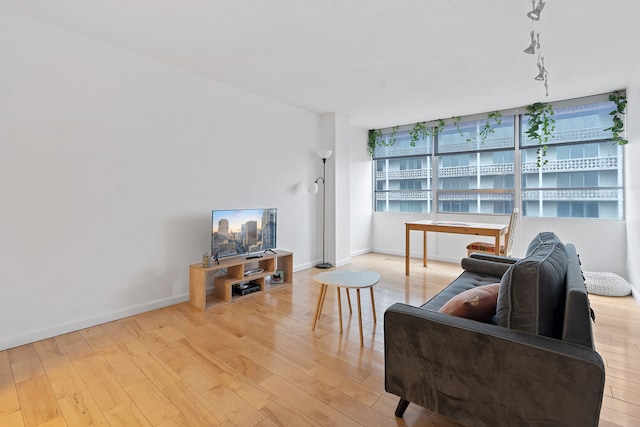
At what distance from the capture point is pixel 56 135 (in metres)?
2.54

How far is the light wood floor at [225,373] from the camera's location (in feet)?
5.41

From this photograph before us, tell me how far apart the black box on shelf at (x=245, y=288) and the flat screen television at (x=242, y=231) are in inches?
15.0

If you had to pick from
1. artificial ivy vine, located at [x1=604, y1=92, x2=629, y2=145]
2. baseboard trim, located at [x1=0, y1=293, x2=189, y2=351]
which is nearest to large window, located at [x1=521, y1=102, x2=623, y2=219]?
artificial ivy vine, located at [x1=604, y1=92, x2=629, y2=145]

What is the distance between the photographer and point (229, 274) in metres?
3.68

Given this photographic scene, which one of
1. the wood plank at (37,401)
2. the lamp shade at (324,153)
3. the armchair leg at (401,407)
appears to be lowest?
the wood plank at (37,401)

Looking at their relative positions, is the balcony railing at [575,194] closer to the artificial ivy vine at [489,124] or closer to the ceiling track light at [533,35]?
the artificial ivy vine at [489,124]

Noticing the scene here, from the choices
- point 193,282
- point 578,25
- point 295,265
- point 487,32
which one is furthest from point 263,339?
point 578,25

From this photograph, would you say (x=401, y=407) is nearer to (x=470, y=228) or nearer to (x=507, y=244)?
(x=470, y=228)

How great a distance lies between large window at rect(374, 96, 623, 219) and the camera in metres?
4.22

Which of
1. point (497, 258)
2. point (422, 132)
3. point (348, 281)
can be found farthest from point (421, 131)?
point (348, 281)

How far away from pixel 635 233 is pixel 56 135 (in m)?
5.72

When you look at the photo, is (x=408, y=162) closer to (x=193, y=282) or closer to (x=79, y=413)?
(x=193, y=282)

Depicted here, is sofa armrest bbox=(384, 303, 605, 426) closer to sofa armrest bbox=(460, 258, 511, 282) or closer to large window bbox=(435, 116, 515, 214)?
sofa armrest bbox=(460, 258, 511, 282)

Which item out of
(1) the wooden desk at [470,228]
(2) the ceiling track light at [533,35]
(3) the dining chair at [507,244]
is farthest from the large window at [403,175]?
(2) the ceiling track light at [533,35]
